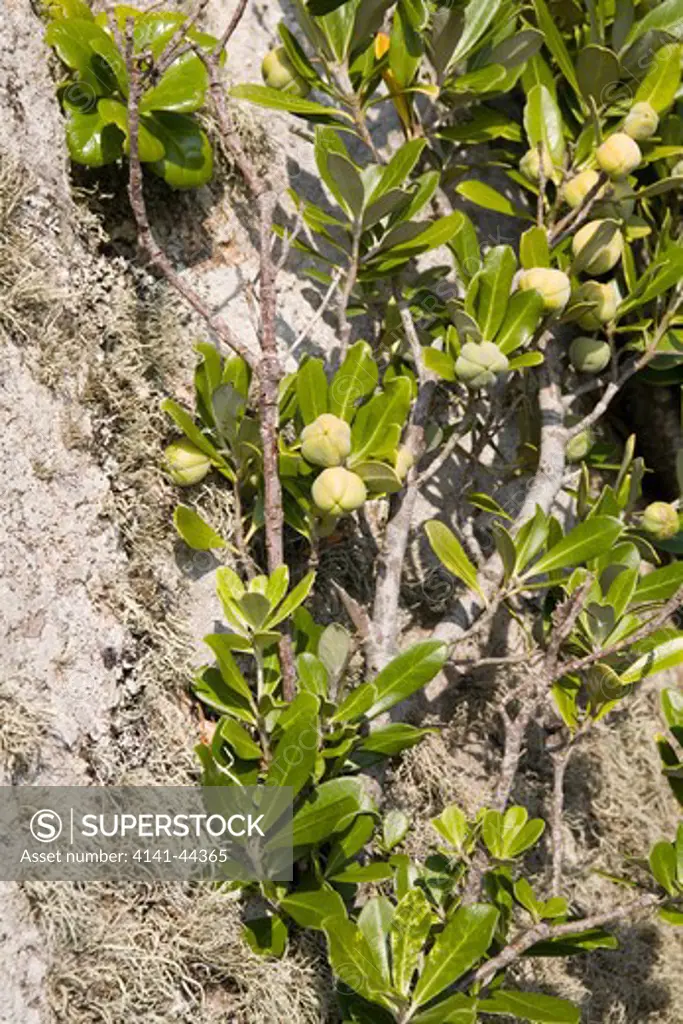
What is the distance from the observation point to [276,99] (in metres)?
1.80

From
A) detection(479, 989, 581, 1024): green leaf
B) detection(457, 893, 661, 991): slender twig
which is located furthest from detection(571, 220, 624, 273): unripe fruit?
detection(479, 989, 581, 1024): green leaf

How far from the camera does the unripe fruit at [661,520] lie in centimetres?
183

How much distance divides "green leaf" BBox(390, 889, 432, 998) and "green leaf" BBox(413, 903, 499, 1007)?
2cm

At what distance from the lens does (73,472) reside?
1.60 metres

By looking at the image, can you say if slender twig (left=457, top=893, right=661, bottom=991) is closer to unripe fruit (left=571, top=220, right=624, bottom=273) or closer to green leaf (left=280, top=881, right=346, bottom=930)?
green leaf (left=280, top=881, right=346, bottom=930)

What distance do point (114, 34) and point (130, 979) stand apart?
3.83 ft

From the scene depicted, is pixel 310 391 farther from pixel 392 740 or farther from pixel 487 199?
pixel 487 199

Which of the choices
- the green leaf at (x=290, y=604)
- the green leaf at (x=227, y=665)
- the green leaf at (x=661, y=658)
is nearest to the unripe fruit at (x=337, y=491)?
the green leaf at (x=290, y=604)

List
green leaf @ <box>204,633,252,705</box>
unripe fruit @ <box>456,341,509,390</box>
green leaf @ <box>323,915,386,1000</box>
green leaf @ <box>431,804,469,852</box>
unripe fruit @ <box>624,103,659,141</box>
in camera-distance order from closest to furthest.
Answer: green leaf @ <box>323,915,386,1000</box> < green leaf @ <box>204,633,252,705</box> < green leaf @ <box>431,804,469,852</box> < unripe fruit @ <box>456,341,509,390</box> < unripe fruit @ <box>624,103,659,141</box>

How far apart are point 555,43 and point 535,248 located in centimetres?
36

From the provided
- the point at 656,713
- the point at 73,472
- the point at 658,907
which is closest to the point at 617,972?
the point at 658,907

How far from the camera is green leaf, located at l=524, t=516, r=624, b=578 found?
5.52 feet

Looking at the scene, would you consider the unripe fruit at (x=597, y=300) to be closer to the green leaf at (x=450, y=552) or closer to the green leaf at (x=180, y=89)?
the green leaf at (x=450, y=552)

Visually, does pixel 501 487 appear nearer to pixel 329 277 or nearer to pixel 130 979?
pixel 329 277
